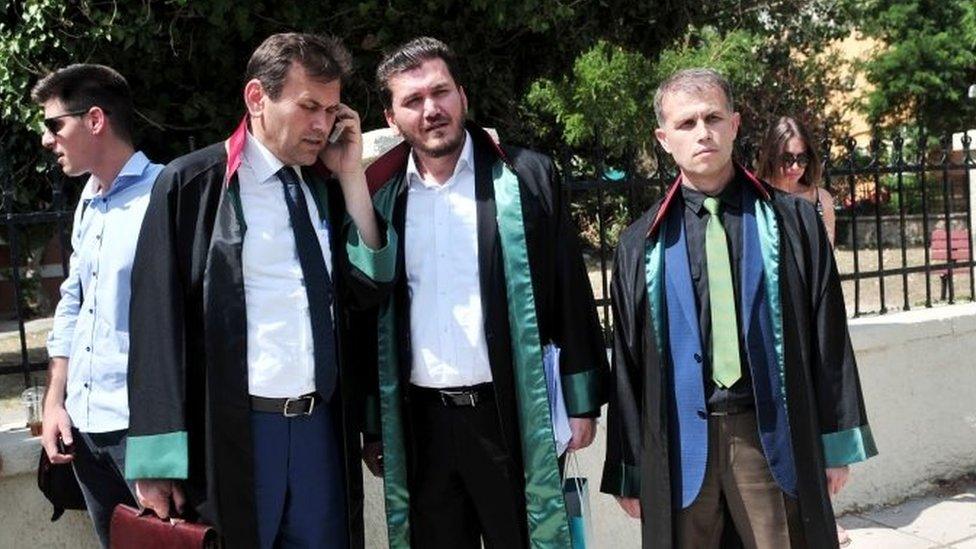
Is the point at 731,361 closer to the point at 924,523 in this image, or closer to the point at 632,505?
the point at 632,505

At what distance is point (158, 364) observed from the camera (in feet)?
8.40

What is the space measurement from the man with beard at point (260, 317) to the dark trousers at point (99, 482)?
392 millimetres

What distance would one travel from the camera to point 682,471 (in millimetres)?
2836

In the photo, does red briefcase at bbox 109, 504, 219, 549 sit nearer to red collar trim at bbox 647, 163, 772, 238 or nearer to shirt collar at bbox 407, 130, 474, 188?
shirt collar at bbox 407, 130, 474, 188

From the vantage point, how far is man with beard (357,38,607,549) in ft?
9.29

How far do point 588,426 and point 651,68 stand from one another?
52.6 ft

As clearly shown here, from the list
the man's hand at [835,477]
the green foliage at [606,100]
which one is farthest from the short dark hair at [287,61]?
the green foliage at [606,100]

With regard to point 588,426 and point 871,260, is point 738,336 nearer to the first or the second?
point 588,426

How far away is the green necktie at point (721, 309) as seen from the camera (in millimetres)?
2775

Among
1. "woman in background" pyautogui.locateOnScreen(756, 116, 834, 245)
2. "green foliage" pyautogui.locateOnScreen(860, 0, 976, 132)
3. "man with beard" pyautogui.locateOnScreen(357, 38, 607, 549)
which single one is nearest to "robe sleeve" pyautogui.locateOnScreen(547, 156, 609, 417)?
"man with beard" pyautogui.locateOnScreen(357, 38, 607, 549)

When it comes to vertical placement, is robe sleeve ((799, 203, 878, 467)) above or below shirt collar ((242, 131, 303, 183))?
below

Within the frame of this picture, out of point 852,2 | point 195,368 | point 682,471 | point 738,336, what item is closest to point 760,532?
point 682,471

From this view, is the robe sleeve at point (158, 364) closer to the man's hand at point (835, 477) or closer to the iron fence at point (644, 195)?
the iron fence at point (644, 195)

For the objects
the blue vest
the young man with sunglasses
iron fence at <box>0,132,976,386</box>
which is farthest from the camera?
iron fence at <box>0,132,976,386</box>
